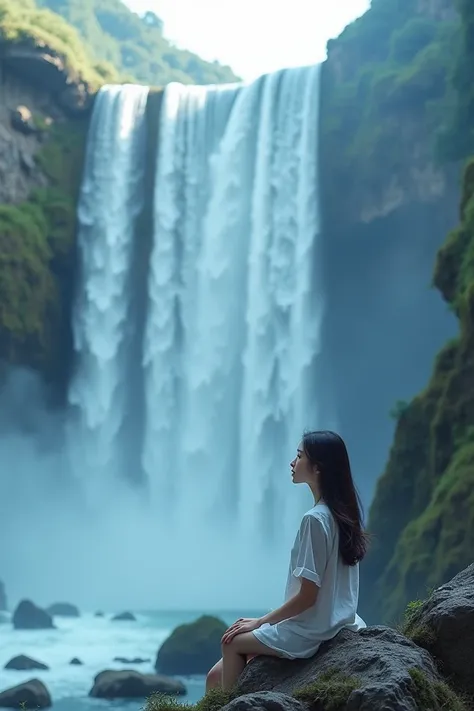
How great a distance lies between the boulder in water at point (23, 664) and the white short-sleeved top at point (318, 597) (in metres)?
15.0

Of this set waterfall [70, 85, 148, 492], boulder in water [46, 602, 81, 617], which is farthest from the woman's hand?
waterfall [70, 85, 148, 492]

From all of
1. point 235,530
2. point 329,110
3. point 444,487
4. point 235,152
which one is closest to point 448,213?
point 329,110

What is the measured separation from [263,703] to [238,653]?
2.59ft

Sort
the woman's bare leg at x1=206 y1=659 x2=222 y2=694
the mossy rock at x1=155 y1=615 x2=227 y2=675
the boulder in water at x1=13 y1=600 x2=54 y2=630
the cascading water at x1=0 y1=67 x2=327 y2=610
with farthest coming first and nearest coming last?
1. the cascading water at x1=0 y1=67 x2=327 y2=610
2. the boulder in water at x1=13 y1=600 x2=54 y2=630
3. the mossy rock at x1=155 y1=615 x2=227 y2=675
4. the woman's bare leg at x1=206 y1=659 x2=222 y2=694

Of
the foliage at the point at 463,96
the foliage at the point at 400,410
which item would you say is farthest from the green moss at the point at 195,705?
the foliage at the point at 463,96

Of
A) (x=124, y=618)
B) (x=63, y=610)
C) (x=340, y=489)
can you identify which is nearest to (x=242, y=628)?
(x=340, y=489)

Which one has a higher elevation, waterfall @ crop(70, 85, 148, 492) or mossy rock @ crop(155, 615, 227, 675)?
waterfall @ crop(70, 85, 148, 492)

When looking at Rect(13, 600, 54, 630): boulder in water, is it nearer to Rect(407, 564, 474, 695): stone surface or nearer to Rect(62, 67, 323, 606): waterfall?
Rect(62, 67, 323, 606): waterfall

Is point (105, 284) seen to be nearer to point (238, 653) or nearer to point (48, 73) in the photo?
point (48, 73)

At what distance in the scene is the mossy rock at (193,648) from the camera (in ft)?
60.7

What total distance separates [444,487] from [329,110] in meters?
19.0

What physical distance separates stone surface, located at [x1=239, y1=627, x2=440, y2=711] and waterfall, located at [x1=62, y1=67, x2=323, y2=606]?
2648cm

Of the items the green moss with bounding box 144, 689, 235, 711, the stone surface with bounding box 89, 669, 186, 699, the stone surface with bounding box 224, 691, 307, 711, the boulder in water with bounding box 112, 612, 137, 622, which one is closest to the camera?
the stone surface with bounding box 224, 691, 307, 711

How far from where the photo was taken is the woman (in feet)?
13.9
